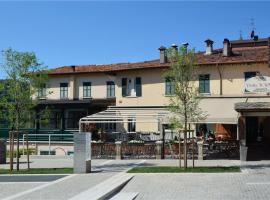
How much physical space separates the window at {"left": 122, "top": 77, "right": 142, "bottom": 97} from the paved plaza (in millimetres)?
21617

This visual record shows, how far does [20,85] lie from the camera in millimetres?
23688

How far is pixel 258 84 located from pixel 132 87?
674 inches

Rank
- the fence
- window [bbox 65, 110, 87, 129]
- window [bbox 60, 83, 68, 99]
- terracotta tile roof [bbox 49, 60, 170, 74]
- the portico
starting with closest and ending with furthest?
the portico < the fence < terracotta tile roof [bbox 49, 60, 170, 74] < window [bbox 65, 110, 87, 129] < window [bbox 60, 83, 68, 99]

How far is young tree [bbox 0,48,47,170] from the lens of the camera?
23516 millimetres

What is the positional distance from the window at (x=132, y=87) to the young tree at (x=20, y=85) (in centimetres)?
2007

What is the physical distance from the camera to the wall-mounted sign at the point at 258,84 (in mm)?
28656

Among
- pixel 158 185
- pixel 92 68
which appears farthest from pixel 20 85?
pixel 92 68

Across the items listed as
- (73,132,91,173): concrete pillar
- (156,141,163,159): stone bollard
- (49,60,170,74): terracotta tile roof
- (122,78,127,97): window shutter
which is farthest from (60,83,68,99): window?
(73,132,91,173): concrete pillar

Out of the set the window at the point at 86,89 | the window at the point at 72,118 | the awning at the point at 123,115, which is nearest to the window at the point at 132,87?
the awning at the point at 123,115

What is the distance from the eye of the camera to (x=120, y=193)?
1616 centimetres

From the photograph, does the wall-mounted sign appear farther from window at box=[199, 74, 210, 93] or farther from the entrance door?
window at box=[199, 74, 210, 93]

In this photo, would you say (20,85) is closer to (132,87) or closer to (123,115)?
(123,115)

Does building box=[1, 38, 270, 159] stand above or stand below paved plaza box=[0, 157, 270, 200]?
above

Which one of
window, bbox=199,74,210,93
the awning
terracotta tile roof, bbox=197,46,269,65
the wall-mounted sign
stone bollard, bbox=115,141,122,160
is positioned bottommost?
stone bollard, bbox=115,141,122,160
